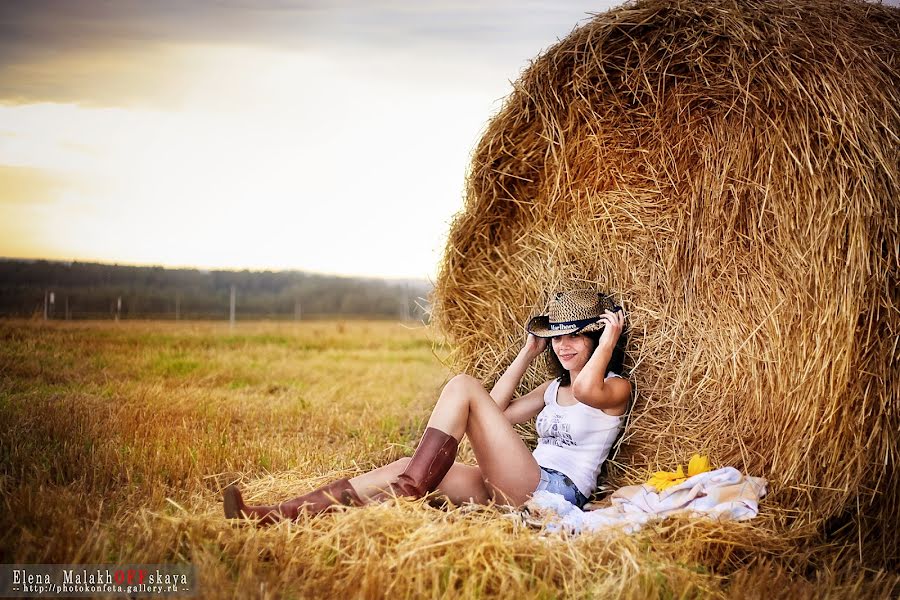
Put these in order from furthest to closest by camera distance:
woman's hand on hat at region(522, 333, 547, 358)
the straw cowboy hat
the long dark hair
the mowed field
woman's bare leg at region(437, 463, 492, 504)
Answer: woman's hand on hat at region(522, 333, 547, 358) < the long dark hair < the straw cowboy hat < woman's bare leg at region(437, 463, 492, 504) < the mowed field

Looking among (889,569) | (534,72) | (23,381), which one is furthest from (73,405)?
(889,569)

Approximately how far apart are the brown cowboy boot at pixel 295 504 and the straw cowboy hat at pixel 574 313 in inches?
54.6

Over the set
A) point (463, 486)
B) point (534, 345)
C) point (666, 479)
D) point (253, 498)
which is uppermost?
point (534, 345)

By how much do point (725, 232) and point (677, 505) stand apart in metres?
1.44

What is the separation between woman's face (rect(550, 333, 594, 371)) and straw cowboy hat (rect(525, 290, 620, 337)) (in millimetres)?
52

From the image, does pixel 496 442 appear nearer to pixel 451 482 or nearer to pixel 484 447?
pixel 484 447

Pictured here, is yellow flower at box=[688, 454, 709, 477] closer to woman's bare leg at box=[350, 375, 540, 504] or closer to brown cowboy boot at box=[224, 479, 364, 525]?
woman's bare leg at box=[350, 375, 540, 504]

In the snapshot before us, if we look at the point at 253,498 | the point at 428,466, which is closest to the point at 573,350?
the point at 428,466

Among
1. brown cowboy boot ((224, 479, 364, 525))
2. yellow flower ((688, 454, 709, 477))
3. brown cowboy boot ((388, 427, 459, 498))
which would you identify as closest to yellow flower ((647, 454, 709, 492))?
yellow flower ((688, 454, 709, 477))

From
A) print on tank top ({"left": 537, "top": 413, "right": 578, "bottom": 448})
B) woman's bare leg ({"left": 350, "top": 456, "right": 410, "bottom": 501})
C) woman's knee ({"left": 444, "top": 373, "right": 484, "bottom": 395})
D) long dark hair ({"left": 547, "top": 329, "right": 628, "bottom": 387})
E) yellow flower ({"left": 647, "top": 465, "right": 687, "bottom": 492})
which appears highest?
long dark hair ({"left": 547, "top": 329, "right": 628, "bottom": 387})

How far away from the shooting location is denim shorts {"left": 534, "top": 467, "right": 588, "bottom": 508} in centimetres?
404

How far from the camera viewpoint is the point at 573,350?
426 cm

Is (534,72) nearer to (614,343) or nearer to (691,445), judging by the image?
(614,343)

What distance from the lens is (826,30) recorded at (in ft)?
12.4
